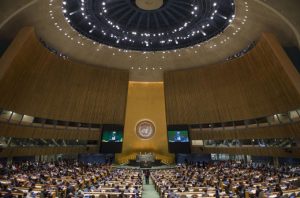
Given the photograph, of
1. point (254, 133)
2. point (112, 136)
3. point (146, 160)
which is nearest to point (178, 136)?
point (146, 160)

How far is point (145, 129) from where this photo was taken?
42750mm

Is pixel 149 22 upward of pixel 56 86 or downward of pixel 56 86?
upward

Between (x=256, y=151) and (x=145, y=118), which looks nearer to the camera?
(x=256, y=151)

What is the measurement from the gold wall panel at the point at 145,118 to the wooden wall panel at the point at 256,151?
657cm

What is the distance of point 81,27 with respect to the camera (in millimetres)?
27469

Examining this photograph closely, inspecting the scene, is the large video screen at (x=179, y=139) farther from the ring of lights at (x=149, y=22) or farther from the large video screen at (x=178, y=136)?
the ring of lights at (x=149, y=22)

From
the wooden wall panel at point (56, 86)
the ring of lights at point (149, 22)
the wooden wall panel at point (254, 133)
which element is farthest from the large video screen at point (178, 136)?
the ring of lights at point (149, 22)

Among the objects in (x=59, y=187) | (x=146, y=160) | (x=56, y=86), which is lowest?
(x=59, y=187)

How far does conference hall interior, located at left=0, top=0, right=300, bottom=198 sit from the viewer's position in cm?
2184

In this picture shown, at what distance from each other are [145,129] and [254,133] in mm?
17720

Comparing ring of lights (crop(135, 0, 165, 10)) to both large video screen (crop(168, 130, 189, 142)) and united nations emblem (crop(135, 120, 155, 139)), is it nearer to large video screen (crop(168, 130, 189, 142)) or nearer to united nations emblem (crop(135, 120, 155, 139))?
large video screen (crop(168, 130, 189, 142))

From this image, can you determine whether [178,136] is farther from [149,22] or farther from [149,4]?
[149,4]

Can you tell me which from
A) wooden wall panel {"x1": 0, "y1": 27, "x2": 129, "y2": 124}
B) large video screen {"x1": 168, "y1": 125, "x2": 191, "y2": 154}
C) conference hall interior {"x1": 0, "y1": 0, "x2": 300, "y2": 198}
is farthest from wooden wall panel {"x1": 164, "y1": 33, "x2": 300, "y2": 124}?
wooden wall panel {"x1": 0, "y1": 27, "x2": 129, "y2": 124}

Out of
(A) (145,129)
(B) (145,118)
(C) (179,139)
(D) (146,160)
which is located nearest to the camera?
(D) (146,160)
